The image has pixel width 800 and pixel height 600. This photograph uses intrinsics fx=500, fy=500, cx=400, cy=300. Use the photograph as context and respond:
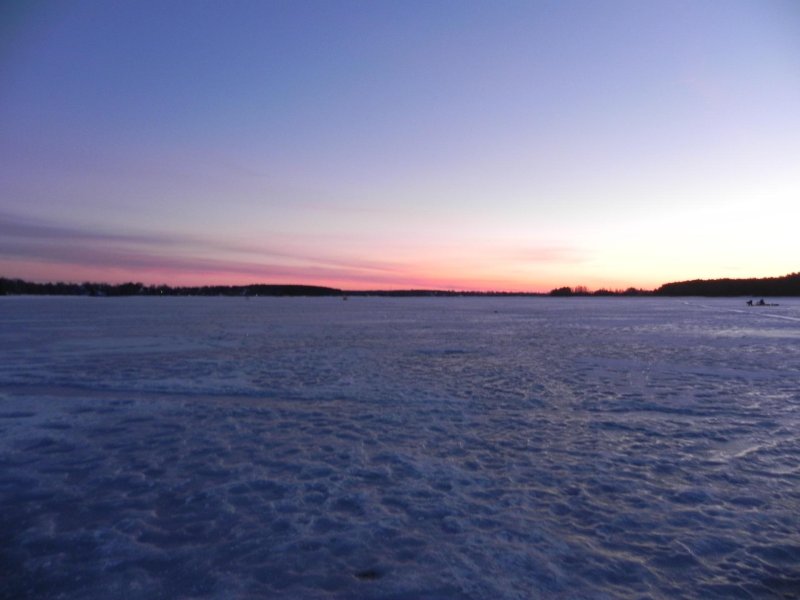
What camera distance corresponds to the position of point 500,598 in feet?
10.7

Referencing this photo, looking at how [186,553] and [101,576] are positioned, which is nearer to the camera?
[101,576]

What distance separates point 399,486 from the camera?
5.11 meters

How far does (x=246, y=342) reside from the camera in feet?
59.8

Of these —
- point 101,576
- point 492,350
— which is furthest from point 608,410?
point 492,350

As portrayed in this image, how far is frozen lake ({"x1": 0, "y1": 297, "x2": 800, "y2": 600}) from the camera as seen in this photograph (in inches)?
138

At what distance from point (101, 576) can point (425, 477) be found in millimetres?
2990

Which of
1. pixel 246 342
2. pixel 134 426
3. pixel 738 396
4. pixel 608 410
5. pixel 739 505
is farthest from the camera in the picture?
pixel 246 342

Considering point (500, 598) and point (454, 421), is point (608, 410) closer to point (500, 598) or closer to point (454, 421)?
point (454, 421)

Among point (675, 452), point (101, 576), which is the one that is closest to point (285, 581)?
point (101, 576)

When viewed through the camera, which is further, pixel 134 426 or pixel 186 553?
pixel 134 426

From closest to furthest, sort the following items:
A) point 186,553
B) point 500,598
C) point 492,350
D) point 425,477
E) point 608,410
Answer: point 500,598, point 186,553, point 425,477, point 608,410, point 492,350

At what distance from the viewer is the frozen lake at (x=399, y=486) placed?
3.50m

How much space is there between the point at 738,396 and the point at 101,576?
9.94 meters

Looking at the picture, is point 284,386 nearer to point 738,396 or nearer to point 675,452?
point 675,452
